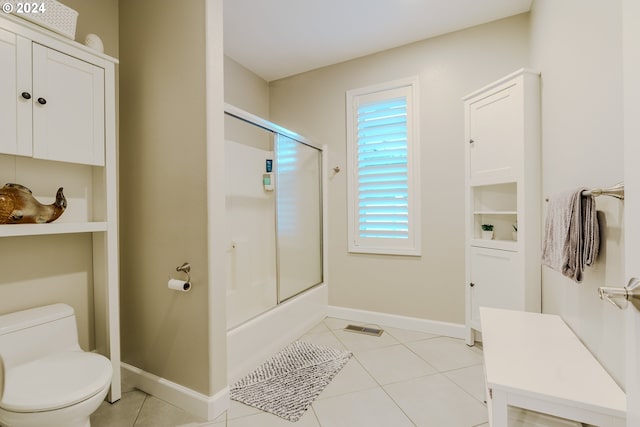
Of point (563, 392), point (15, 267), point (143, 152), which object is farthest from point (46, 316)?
point (563, 392)

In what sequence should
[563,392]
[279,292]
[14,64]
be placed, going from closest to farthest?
[563,392]
[14,64]
[279,292]

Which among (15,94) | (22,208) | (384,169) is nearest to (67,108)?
(15,94)

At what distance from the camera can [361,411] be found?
1646 millimetres

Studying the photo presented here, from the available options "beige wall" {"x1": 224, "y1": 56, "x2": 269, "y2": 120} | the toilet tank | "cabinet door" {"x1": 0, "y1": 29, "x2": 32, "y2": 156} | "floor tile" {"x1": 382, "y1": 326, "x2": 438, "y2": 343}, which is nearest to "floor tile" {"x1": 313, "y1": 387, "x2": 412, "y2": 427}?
"floor tile" {"x1": 382, "y1": 326, "x2": 438, "y2": 343}

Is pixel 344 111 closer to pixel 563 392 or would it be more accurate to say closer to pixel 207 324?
pixel 207 324

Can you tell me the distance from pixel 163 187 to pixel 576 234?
6.72 feet

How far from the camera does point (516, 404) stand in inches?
38.7

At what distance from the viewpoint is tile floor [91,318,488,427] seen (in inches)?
61.2

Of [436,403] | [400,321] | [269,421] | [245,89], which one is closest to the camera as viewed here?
[269,421]

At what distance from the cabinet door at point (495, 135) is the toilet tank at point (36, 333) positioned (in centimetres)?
283

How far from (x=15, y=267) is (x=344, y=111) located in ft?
8.93

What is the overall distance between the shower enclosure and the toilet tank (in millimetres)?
1101

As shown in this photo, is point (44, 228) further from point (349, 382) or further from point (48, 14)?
point (349, 382)

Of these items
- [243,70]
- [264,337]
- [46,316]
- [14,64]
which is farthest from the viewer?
[243,70]
